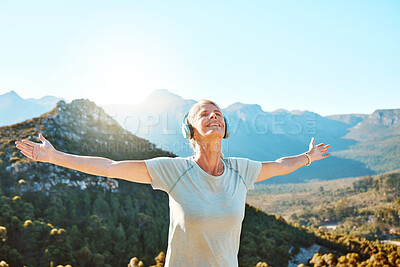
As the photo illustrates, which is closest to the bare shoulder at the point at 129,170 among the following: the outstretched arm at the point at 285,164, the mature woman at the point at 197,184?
the mature woman at the point at 197,184

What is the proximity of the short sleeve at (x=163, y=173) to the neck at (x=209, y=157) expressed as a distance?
0.70 ft

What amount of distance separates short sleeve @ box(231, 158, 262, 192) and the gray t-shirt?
0.17 meters

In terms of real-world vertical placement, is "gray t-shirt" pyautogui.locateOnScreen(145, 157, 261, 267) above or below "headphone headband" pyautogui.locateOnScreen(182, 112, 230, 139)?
below

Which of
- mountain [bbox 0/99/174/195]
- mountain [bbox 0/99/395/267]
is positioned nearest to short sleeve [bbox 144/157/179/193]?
mountain [bbox 0/99/395/267]

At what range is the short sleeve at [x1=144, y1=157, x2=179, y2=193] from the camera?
7.22 ft

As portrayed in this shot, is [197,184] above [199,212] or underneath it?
above

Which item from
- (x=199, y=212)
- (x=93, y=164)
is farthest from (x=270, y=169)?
(x=93, y=164)

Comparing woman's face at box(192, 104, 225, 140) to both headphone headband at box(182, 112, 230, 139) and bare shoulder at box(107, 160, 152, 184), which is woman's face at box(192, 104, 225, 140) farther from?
bare shoulder at box(107, 160, 152, 184)

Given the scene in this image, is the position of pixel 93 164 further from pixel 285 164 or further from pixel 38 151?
pixel 285 164

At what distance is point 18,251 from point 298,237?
25647 millimetres

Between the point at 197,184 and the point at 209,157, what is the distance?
25 cm

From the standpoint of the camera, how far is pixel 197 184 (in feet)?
7.22

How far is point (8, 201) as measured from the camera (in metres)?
19.6

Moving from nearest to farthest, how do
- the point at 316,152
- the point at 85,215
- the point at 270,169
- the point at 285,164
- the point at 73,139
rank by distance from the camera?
the point at 270,169 < the point at 285,164 < the point at 316,152 < the point at 85,215 < the point at 73,139
